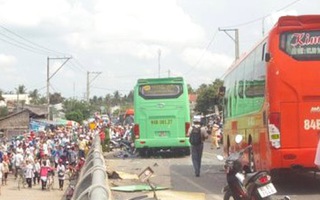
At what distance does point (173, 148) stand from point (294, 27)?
16.1 m

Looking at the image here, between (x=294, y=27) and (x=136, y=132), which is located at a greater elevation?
(x=294, y=27)

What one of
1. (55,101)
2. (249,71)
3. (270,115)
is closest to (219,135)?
(249,71)

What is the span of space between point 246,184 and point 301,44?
3.80 m

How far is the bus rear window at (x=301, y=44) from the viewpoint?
12477 millimetres

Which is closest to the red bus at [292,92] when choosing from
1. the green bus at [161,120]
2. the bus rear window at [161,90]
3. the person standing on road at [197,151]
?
the person standing on road at [197,151]

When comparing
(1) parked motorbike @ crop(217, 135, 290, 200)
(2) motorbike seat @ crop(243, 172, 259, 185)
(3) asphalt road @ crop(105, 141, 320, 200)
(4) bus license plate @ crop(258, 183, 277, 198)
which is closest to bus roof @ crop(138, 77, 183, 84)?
(3) asphalt road @ crop(105, 141, 320, 200)

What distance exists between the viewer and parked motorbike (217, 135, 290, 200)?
30.5ft

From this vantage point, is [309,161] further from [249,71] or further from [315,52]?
[249,71]

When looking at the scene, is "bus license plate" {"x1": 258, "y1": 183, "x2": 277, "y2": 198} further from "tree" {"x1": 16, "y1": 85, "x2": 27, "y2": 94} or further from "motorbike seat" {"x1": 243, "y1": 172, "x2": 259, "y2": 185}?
"tree" {"x1": 16, "y1": 85, "x2": 27, "y2": 94}

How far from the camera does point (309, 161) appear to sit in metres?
12.4

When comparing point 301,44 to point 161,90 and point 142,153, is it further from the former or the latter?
point 142,153

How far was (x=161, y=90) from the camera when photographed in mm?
27453

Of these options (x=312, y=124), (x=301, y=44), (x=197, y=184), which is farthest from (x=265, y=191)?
(x=197, y=184)

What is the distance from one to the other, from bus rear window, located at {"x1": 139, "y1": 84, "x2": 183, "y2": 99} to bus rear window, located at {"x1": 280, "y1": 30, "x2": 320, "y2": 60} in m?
14.9
